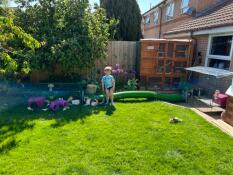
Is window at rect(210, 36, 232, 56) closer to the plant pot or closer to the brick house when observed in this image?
the brick house

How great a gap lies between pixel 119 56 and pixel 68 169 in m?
7.79

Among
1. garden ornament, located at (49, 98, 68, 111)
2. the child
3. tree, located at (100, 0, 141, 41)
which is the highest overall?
tree, located at (100, 0, 141, 41)

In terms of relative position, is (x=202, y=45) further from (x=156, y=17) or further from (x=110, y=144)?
(x=156, y=17)

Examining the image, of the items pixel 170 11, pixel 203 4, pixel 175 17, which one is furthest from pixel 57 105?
pixel 170 11

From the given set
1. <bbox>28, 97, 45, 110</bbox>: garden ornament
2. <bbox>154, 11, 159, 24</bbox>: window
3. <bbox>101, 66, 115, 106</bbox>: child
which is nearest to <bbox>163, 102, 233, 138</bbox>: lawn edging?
<bbox>101, 66, 115, 106</bbox>: child

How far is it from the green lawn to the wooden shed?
372cm

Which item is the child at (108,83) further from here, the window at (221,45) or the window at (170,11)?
the window at (170,11)

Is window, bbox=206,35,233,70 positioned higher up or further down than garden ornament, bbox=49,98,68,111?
higher up

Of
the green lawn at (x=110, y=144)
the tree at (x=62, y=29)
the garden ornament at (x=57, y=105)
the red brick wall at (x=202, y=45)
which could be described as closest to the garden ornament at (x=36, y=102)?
the garden ornament at (x=57, y=105)

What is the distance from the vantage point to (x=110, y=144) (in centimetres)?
443

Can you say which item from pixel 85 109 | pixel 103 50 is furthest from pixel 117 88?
pixel 85 109

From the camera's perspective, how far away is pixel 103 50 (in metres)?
8.89

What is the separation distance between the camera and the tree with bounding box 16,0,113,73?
7.89 meters

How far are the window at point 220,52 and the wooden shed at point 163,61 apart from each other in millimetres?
964
